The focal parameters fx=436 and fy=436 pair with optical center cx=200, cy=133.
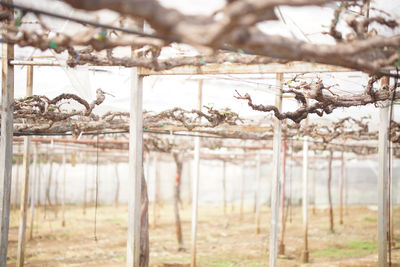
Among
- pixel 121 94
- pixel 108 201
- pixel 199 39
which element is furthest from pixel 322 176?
pixel 199 39

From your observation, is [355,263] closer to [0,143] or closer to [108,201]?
[0,143]

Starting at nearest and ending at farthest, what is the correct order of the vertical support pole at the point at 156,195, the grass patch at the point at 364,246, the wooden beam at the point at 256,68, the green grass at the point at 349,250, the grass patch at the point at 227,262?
1. the wooden beam at the point at 256,68
2. the grass patch at the point at 227,262
3. the green grass at the point at 349,250
4. the grass patch at the point at 364,246
5. the vertical support pole at the point at 156,195

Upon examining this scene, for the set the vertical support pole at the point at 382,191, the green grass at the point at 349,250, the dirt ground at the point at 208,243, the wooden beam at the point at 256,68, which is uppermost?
the wooden beam at the point at 256,68

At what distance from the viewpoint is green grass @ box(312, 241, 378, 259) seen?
11554mm

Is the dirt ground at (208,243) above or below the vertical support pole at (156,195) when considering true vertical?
below

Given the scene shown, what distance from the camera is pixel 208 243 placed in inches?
529

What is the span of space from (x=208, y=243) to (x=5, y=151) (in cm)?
954

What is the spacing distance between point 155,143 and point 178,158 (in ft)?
5.26

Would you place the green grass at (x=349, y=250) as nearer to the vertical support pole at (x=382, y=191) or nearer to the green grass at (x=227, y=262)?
the green grass at (x=227, y=262)

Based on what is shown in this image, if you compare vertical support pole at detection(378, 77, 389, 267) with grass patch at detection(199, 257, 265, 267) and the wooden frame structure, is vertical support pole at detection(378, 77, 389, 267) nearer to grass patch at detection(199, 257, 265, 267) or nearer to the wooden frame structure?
the wooden frame structure

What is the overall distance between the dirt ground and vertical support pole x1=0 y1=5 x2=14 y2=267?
238 inches

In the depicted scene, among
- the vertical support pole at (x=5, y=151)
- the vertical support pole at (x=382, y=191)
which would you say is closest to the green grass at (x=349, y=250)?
the vertical support pole at (x=382, y=191)

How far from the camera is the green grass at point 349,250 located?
11.6 metres

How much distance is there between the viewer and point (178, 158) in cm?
1348
